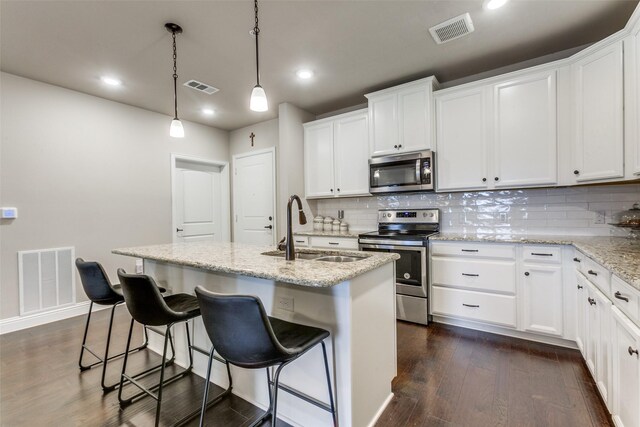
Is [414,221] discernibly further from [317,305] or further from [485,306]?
[317,305]

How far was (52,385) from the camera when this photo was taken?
2.03m

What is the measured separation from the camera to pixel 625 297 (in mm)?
1278

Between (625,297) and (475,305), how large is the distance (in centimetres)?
153

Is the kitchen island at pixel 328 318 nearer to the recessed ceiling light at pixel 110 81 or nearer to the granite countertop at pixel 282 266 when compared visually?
the granite countertop at pixel 282 266

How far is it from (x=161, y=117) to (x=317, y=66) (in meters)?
2.65

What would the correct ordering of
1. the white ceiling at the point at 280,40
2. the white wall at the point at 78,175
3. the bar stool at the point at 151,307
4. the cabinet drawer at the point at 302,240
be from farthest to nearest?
1. the cabinet drawer at the point at 302,240
2. the white wall at the point at 78,175
3. the white ceiling at the point at 280,40
4. the bar stool at the point at 151,307

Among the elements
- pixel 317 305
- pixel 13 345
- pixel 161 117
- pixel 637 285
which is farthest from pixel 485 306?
pixel 161 117

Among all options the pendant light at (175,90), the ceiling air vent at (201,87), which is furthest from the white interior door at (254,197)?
the pendant light at (175,90)

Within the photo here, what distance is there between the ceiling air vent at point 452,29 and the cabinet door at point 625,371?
2180 millimetres

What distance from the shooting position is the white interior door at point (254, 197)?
4.58 m

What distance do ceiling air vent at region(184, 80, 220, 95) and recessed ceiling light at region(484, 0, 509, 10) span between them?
2.80 m

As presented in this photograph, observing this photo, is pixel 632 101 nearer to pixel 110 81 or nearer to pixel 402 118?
pixel 402 118

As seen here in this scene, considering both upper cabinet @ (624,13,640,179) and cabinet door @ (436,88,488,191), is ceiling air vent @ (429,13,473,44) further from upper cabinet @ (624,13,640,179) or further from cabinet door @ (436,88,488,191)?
upper cabinet @ (624,13,640,179)

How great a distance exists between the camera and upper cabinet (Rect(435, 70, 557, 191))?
2.59 m
